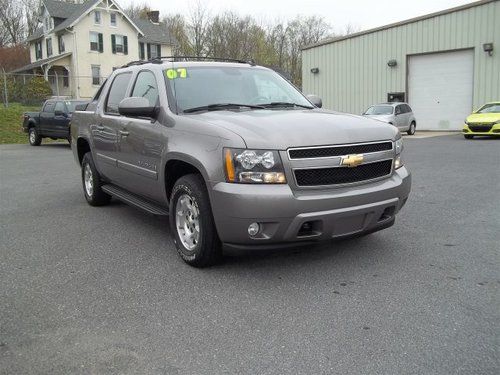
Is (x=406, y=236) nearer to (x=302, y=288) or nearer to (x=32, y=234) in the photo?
(x=302, y=288)

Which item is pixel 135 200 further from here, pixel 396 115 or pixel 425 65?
pixel 425 65

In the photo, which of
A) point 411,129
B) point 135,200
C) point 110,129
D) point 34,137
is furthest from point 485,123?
point 34,137

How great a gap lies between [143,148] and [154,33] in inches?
1870

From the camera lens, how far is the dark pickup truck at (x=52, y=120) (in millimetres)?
17969

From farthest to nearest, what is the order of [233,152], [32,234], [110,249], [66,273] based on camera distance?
[32,234], [110,249], [66,273], [233,152]

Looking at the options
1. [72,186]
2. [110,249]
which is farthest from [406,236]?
[72,186]

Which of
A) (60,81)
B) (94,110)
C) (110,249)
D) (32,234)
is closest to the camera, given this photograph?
(110,249)

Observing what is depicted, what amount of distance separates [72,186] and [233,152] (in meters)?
6.06

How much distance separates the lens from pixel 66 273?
431 centimetres

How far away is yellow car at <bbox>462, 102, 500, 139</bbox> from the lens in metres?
18.5

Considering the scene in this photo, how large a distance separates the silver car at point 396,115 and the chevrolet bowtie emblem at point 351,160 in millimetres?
19080

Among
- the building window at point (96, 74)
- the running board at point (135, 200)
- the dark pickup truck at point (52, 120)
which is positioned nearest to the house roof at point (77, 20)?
the building window at point (96, 74)

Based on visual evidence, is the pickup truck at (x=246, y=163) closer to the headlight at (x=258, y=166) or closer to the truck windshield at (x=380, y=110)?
the headlight at (x=258, y=166)

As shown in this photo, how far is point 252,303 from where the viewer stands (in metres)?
3.63
